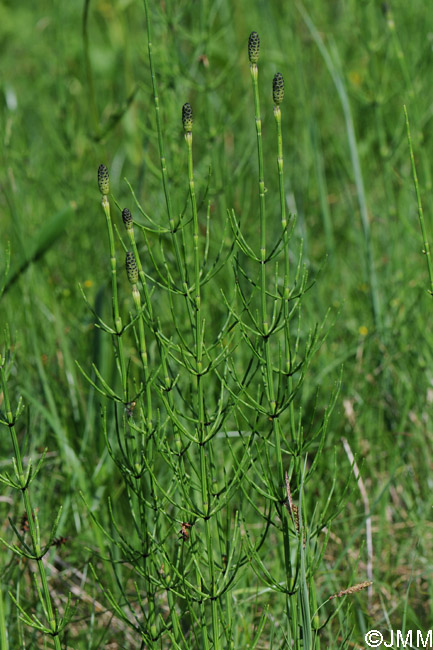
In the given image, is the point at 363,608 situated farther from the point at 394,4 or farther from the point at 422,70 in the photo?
the point at 394,4

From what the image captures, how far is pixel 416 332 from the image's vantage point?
202 centimetres

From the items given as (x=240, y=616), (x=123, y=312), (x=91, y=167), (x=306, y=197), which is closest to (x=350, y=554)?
(x=240, y=616)

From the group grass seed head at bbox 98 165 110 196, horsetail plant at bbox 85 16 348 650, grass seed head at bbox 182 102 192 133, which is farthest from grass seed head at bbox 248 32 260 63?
grass seed head at bbox 98 165 110 196

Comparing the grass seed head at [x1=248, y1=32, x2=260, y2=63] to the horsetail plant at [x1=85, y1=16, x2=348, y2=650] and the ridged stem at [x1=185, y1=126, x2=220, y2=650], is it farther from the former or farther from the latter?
the ridged stem at [x1=185, y1=126, x2=220, y2=650]

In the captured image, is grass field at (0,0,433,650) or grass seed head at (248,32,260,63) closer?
grass seed head at (248,32,260,63)

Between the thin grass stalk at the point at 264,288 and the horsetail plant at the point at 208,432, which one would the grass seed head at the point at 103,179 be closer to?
the horsetail plant at the point at 208,432

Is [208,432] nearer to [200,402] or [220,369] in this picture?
[200,402]

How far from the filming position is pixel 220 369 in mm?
2131

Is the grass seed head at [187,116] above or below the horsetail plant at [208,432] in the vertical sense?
above

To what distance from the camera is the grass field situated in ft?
3.77

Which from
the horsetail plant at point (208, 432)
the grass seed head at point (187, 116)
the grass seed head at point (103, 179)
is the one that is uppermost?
the grass seed head at point (187, 116)

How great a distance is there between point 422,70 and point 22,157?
1.31 meters

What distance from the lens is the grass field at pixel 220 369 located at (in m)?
1.15

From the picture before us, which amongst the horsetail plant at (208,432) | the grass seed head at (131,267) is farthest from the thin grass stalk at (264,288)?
the grass seed head at (131,267)
